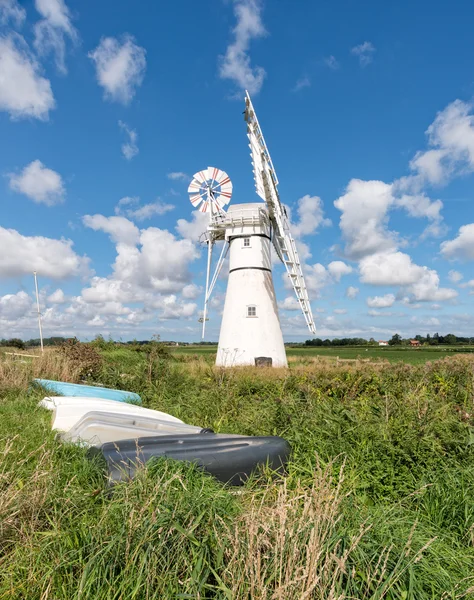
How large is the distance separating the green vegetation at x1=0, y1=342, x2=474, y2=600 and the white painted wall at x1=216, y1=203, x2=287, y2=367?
41.6 feet

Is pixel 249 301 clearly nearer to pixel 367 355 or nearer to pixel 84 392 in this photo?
pixel 84 392

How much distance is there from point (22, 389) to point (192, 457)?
23.8ft

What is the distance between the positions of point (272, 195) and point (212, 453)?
722 inches

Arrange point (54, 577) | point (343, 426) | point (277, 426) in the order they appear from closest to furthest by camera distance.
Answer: point (54, 577) < point (343, 426) < point (277, 426)

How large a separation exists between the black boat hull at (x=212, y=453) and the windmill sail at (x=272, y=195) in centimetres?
1670

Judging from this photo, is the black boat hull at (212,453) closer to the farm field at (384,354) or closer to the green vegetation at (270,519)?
the green vegetation at (270,519)

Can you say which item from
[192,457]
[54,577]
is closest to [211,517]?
[54,577]

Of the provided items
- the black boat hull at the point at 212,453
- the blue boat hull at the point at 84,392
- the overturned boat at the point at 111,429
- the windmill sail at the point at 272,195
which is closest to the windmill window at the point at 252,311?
the windmill sail at the point at 272,195

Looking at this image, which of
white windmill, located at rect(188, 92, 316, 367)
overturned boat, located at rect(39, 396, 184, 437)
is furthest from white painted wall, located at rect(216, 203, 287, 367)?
overturned boat, located at rect(39, 396, 184, 437)

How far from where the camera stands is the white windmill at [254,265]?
19.9 m

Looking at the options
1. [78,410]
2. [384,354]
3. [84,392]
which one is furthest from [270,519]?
[384,354]

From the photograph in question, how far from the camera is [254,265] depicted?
67.5 feet

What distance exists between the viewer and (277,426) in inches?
245

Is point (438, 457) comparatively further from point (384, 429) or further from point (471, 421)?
point (471, 421)
